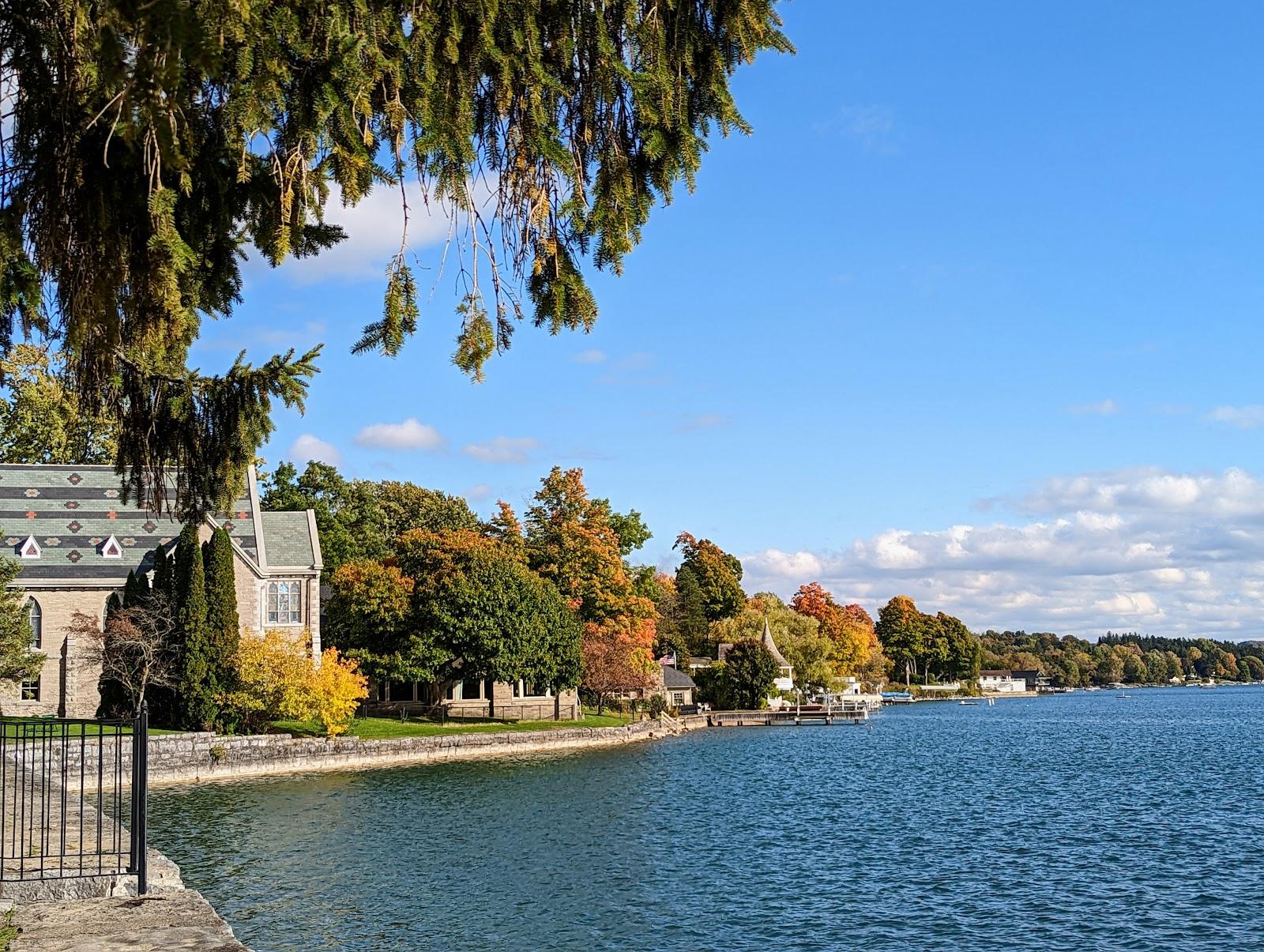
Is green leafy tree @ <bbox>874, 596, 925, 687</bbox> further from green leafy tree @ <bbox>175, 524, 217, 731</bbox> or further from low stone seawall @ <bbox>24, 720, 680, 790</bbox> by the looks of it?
green leafy tree @ <bbox>175, 524, 217, 731</bbox>

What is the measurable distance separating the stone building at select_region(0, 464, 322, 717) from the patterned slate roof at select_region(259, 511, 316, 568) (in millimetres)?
73

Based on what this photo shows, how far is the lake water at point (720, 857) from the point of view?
18688mm

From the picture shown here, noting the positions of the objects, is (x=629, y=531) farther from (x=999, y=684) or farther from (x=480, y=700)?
(x=999, y=684)

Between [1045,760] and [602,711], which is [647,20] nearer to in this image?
[1045,760]

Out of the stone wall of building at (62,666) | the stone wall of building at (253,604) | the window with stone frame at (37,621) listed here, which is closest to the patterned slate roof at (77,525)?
the stone wall of building at (62,666)

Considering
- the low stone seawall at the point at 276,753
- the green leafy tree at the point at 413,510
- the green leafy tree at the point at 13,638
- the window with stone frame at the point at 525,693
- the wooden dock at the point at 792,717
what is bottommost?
the wooden dock at the point at 792,717

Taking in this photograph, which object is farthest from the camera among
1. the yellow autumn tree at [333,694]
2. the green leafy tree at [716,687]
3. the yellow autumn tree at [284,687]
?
the green leafy tree at [716,687]

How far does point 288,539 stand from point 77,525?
918 cm

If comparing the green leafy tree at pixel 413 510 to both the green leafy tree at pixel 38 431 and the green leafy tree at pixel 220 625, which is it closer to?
the green leafy tree at pixel 38 431

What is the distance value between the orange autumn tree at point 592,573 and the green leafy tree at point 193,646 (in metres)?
27.5

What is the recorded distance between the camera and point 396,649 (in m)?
55.2

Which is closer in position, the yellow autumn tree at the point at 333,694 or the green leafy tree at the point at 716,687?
the yellow autumn tree at the point at 333,694

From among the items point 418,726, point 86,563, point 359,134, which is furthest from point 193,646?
point 359,134

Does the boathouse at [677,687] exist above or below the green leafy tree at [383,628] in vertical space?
below
